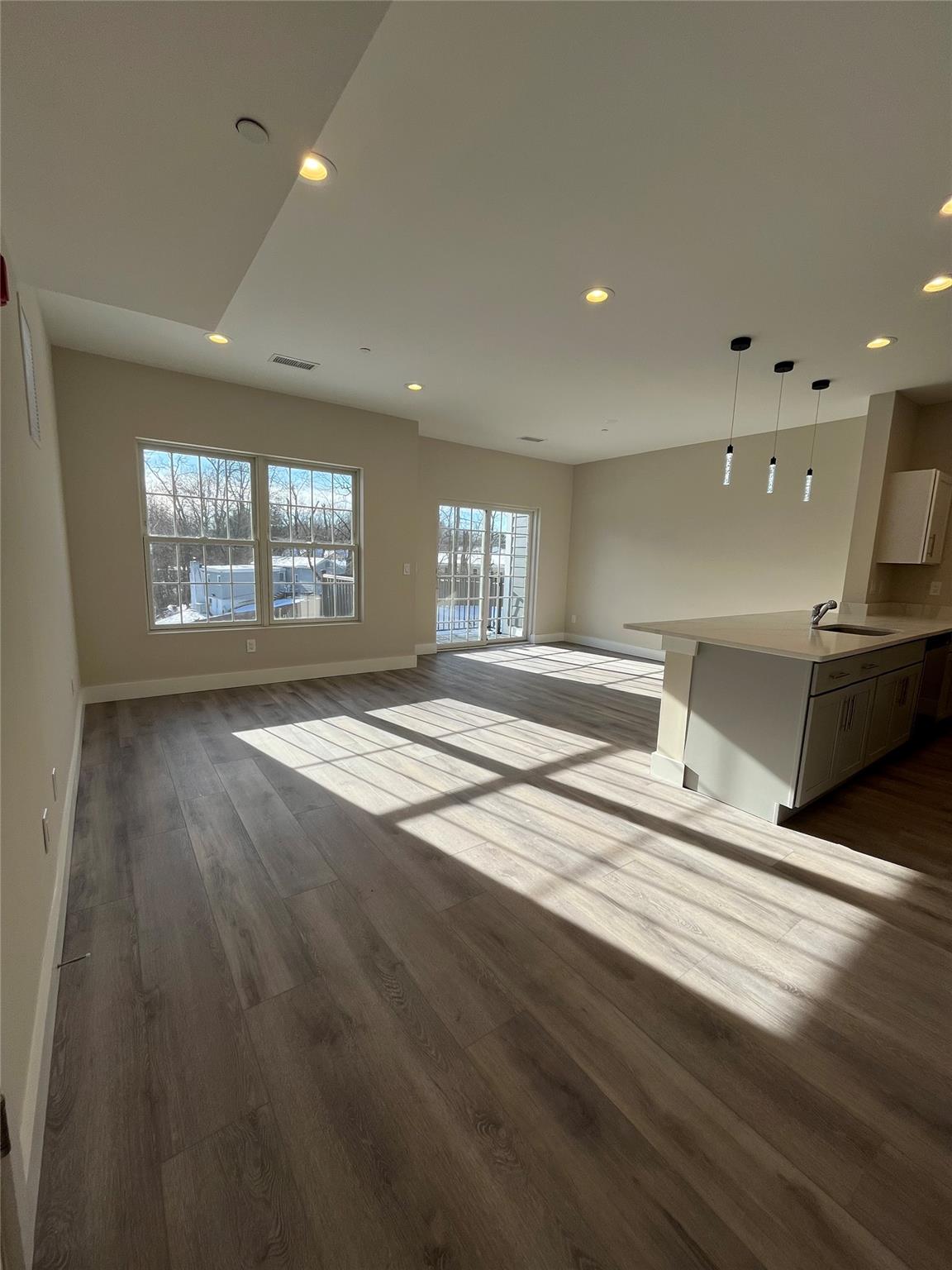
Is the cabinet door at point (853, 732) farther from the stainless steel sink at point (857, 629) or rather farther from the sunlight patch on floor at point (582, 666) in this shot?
the sunlight patch on floor at point (582, 666)

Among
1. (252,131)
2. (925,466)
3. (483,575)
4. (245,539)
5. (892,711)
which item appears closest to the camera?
(252,131)

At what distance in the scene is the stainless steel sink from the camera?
335 centimetres

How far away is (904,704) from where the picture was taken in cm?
346

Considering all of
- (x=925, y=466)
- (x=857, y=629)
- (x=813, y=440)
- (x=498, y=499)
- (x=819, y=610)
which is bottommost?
(x=857, y=629)

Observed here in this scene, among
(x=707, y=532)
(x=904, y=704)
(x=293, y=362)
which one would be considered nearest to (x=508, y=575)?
(x=707, y=532)

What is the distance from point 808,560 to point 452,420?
14.1 feet

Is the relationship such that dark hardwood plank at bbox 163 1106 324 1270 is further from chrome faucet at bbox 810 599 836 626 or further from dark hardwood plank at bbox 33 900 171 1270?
chrome faucet at bbox 810 599 836 626

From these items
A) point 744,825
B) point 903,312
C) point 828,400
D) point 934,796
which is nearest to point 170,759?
point 744,825

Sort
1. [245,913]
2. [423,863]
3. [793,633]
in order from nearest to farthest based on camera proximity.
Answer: [245,913]
[423,863]
[793,633]

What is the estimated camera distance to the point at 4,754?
45.4 inches

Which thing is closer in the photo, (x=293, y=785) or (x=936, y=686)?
(x=293, y=785)

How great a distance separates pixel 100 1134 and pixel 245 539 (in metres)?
4.51

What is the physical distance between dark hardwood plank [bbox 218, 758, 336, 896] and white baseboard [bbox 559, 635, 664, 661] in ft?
18.0

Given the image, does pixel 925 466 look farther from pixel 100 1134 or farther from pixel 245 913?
pixel 100 1134
